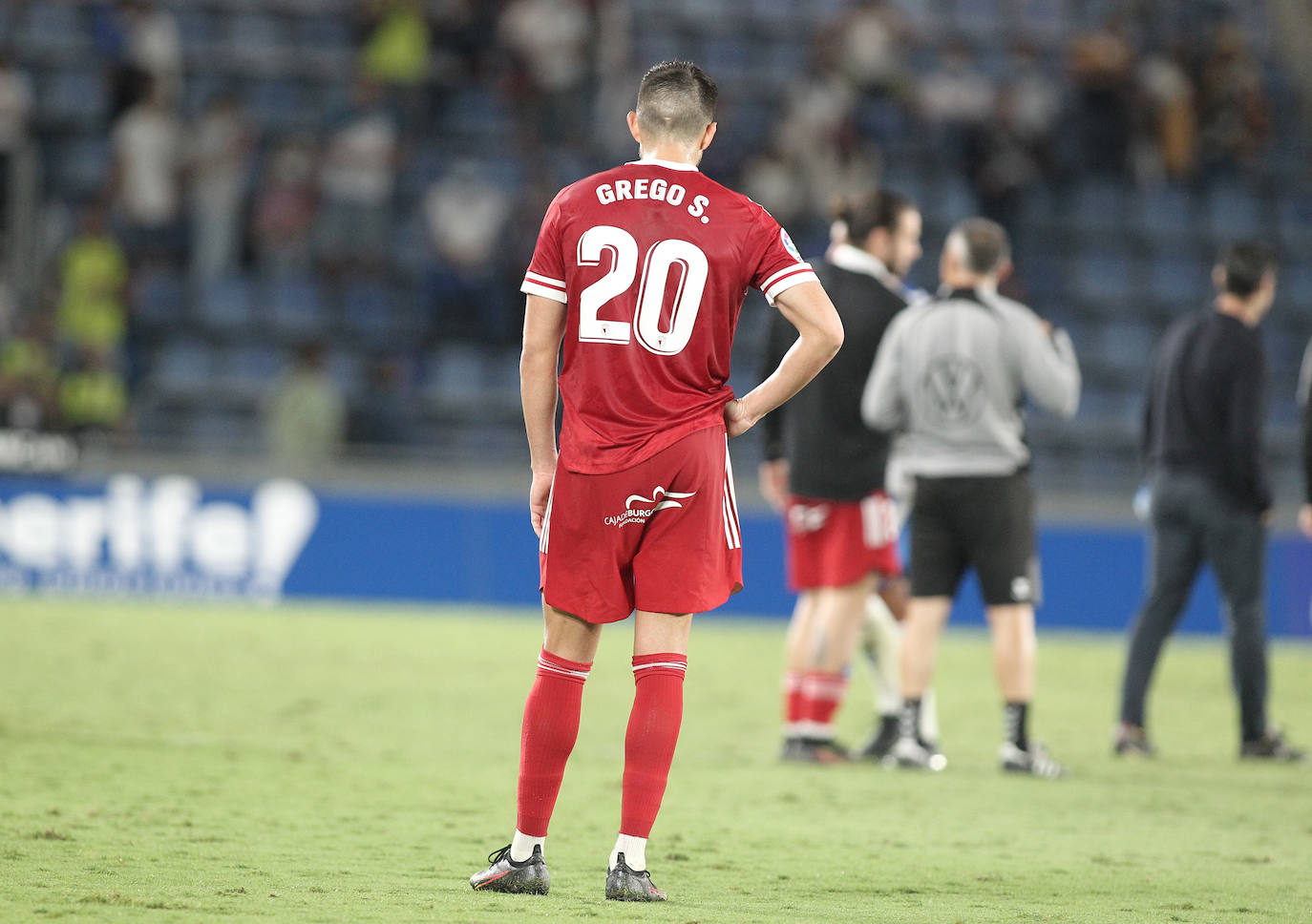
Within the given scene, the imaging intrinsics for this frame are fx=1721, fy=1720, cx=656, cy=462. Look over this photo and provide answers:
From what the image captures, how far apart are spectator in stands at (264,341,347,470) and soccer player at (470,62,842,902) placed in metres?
9.89

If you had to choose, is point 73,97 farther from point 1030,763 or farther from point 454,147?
point 1030,763

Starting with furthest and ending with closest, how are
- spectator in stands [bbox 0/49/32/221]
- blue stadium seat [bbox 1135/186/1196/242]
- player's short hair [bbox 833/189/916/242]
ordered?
blue stadium seat [bbox 1135/186/1196/242]
spectator in stands [bbox 0/49/32/221]
player's short hair [bbox 833/189/916/242]

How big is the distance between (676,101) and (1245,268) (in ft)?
13.8

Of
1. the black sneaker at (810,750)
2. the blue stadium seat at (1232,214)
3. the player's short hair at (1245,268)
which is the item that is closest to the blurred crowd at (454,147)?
the blue stadium seat at (1232,214)

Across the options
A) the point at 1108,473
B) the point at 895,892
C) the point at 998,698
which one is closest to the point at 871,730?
the point at 998,698

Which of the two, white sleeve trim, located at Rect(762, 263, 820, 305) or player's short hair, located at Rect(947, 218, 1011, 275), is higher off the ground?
player's short hair, located at Rect(947, 218, 1011, 275)

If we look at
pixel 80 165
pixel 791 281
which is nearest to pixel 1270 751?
pixel 791 281

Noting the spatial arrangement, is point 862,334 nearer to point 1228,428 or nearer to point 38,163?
point 1228,428

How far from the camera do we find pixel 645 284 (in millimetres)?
4340

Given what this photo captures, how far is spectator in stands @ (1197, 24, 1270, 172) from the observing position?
716 inches

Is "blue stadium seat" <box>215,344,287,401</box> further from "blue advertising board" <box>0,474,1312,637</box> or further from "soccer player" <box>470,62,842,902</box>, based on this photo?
"soccer player" <box>470,62,842,902</box>

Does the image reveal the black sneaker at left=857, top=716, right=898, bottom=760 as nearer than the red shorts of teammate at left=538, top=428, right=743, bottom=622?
No

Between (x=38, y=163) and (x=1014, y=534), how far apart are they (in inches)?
480

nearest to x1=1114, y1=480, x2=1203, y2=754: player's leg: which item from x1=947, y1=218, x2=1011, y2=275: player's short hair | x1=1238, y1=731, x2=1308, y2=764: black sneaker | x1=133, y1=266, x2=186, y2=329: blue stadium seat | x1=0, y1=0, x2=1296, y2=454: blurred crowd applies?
x1=1238, y1=731, x2=1308, y2=764: black sneaker
